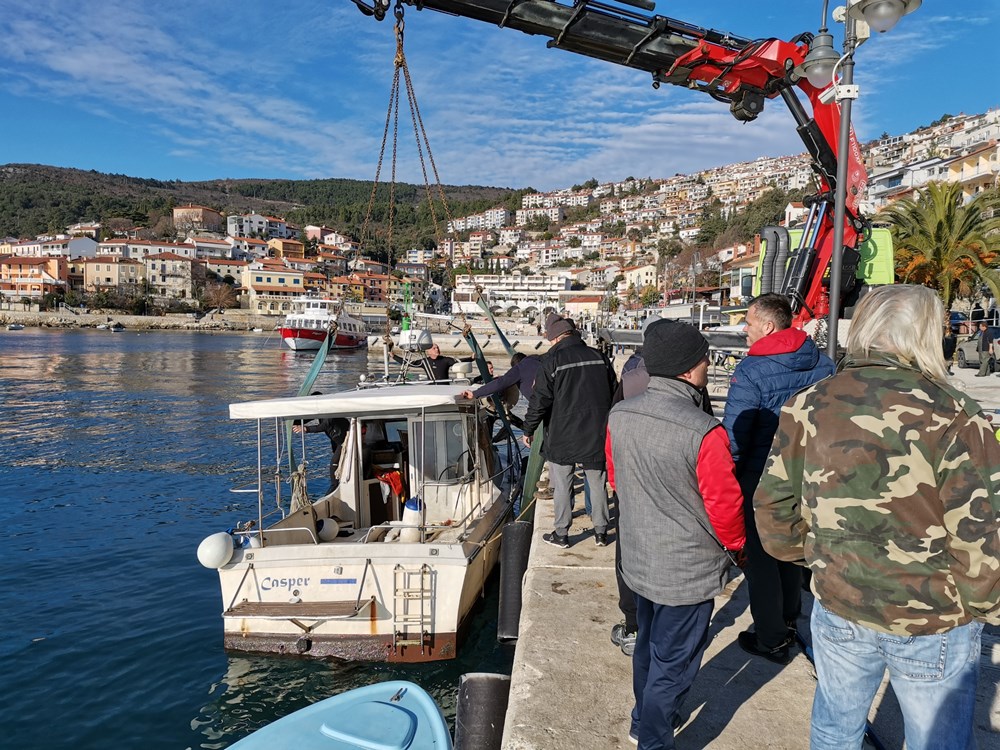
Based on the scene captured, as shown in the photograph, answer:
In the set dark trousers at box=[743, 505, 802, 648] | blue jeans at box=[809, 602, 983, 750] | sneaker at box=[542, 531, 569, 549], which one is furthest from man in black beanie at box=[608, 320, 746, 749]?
sneaker at box=[542, 531, 569, 549]

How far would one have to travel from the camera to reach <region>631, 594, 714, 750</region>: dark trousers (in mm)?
2586

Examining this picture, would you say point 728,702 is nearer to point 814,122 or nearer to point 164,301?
point 814,122

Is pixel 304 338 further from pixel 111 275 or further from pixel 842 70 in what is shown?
pixel 111 275

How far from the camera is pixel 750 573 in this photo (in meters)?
3.52

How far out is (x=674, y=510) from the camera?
8.42 feet

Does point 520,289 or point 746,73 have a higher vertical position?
point 520,289

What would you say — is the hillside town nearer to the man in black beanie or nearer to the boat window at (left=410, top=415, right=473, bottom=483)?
the boat window at (left=410, top=415, right=473, bottom=483)

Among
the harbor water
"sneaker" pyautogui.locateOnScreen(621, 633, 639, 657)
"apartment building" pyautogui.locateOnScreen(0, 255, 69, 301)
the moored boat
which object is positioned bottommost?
the harbor water

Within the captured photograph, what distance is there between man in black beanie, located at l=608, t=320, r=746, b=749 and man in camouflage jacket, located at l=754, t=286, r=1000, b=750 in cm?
52

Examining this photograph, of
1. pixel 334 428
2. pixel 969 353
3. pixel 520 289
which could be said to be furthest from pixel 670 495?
pixel 520 289

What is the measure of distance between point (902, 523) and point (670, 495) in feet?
2.92

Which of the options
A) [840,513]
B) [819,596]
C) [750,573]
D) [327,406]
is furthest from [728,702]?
[327,406]

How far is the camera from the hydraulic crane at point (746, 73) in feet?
22.4

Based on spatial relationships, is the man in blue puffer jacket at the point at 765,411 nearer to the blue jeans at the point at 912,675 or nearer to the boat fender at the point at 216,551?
the blue jeans at the point at 912,675
